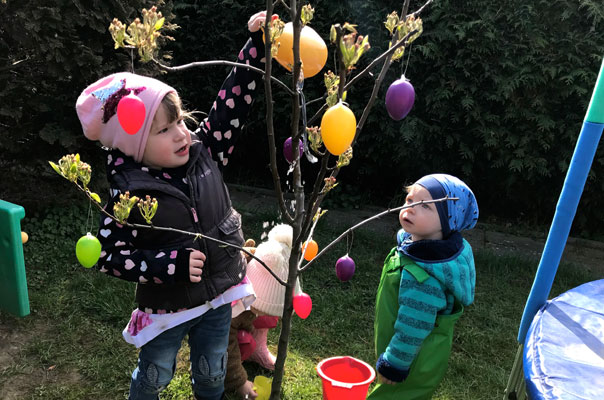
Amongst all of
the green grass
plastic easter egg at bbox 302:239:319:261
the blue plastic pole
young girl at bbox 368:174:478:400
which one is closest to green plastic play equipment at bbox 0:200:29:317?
the green grass

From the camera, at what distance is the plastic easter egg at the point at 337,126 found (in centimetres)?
114

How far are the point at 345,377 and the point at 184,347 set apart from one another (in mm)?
969

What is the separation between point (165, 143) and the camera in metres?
1.72

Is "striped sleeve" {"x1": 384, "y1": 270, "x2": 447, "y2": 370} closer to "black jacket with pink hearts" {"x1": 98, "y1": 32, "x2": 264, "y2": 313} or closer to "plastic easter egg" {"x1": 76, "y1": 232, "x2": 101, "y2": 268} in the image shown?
"black jacket with pink hearts" {"x1": 98, "y1": 32, "x2": 264, "y2": 313}

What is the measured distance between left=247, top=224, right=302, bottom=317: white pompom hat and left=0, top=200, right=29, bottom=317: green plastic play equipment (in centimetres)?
96

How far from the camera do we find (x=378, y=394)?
2188 millimetres

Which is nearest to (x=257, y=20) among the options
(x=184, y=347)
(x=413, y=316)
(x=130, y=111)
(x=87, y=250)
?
(x=130, y=111)

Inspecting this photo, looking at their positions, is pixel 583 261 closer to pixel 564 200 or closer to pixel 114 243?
pixel 564 200

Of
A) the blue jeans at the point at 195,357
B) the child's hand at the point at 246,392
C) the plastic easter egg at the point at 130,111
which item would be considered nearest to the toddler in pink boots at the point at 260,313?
the child's hand at the point at 246,392

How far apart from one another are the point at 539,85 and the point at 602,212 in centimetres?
127

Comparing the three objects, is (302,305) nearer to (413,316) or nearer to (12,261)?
(413,316)

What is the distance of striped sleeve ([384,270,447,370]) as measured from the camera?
1.96 m

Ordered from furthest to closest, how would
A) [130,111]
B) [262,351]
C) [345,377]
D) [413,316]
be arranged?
[262,351] → [345,377] → [413,316] → [130,111]

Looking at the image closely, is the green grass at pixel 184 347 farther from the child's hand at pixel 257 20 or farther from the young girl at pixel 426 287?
the child's hand at pixel 257 20
